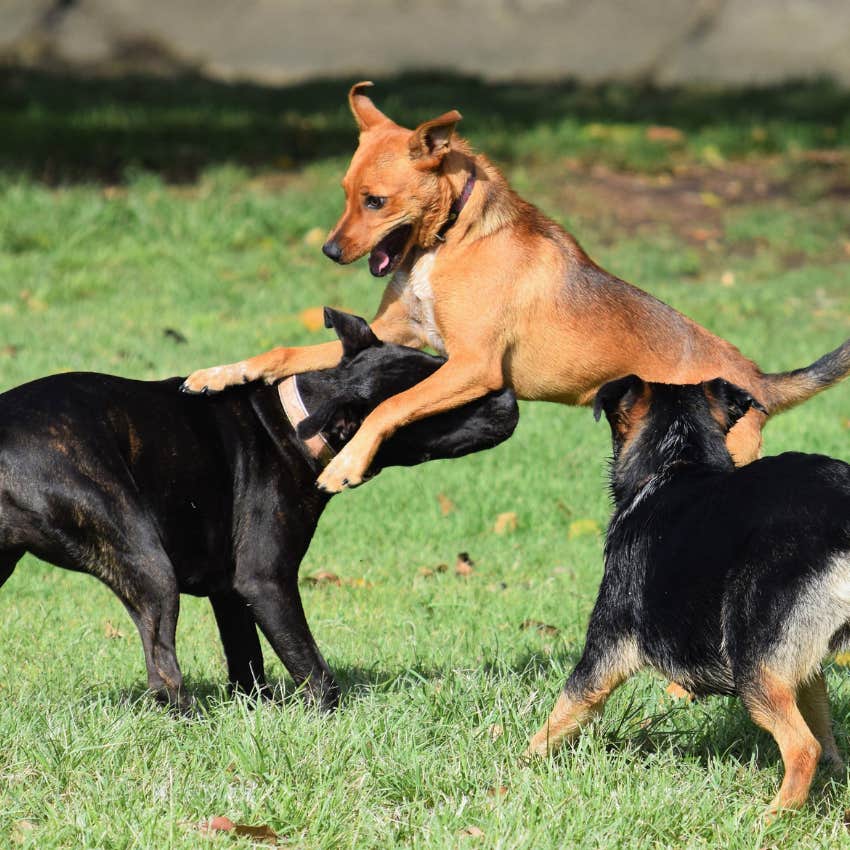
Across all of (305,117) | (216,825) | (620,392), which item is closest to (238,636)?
(216,825)

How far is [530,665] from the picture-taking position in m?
5.68

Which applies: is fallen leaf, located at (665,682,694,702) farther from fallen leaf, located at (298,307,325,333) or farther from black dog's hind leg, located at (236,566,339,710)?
fallen leaf, located at (298,307,325,333)

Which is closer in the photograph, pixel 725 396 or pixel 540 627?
pixel 725 396

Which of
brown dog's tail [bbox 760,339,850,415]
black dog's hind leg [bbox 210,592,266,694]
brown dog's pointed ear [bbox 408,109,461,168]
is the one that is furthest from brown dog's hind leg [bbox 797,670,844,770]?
brown dog's pointed ear [bbox 408,109,461,168]

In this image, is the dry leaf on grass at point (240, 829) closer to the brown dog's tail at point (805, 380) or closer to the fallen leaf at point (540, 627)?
the fallen leaf at point (540, 627)

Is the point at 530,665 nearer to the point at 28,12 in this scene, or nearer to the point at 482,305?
the point at 482,305

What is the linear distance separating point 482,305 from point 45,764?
8.62 feet

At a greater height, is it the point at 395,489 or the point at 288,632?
the point at 288,632

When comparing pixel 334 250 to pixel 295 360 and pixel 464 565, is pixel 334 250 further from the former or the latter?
pixel 464 565

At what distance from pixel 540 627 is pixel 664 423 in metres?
1.88

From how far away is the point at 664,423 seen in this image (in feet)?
16.6

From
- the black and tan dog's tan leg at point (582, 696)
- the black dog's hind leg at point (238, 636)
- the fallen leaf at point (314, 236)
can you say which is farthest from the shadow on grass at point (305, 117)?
the black and tan dog's tan leg at point (582, 696)

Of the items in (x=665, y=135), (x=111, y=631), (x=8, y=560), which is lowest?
(x=111, y=631)

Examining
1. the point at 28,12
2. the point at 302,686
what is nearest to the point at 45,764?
the point at 302,686
